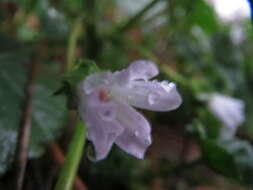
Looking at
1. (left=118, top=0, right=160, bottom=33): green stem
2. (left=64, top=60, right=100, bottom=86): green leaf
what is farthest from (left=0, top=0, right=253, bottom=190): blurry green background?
(left=64, top=60, right=100, bottom=86): green leaf

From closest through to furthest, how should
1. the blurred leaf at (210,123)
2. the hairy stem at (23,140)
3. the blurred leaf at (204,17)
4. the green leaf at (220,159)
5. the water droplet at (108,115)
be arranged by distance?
1. the water droplet at (108,115)
2. the hairy stem at (23,140)
3. the green leaf at (220,159)
4. the blurred leaf at (210,123)
5. the blurred leaf at (204,17)

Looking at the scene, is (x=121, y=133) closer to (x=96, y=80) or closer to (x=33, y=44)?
(x=96, y=80)

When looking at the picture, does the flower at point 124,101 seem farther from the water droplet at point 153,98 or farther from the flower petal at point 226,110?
the flower petal at point 226,110

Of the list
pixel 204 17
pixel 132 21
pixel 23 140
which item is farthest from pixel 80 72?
pixel 204 17

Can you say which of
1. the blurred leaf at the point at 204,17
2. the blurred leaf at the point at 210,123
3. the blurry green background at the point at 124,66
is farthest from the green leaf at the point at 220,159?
the blurred leaf at the point at 204,17

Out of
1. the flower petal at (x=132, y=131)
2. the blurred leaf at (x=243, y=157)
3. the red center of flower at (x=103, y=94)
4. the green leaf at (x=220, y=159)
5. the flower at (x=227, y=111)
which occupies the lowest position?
the flower at (x=227, y=111)

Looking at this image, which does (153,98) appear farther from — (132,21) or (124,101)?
(132,21)

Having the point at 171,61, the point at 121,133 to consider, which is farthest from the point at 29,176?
the point at 171,61
